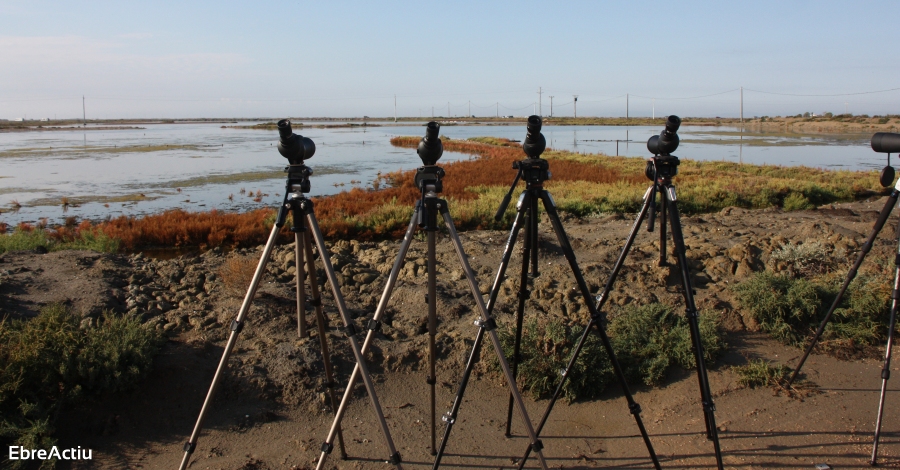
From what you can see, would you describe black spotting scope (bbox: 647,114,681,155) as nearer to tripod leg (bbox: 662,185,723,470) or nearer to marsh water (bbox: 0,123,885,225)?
tripod leg (bbox: 662,185,723,470)

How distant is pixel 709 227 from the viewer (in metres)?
9.76

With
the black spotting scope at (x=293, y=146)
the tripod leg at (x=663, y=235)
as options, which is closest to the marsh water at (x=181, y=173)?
the black spotting scope at (x=293, y=146)

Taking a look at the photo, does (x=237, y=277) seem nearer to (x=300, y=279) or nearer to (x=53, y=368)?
(x=53, y=368)

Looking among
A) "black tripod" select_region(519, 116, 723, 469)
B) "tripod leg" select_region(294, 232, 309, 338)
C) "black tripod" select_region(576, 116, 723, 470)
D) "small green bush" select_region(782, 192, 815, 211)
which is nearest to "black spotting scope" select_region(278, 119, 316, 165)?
"tripod leg" select_region(294, 232, 309, 338)

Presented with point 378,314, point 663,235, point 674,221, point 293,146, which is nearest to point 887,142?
point 663,235

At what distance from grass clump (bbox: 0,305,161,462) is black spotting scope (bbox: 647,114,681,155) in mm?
3649

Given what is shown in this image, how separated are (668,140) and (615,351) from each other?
206cm

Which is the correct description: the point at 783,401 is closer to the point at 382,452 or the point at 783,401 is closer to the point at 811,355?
the point at 811,355

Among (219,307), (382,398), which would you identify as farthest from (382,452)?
(219,307)

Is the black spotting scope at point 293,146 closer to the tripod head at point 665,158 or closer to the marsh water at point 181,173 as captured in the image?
the tripod head at point 665,158

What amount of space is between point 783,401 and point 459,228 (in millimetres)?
7781

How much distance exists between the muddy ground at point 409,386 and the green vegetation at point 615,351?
120 millimetres

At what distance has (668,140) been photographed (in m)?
3.16

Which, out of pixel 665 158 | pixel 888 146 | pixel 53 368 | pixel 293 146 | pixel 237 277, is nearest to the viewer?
pixel 293 146
